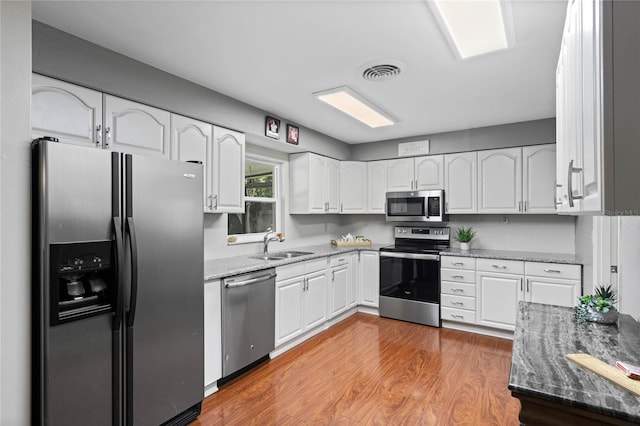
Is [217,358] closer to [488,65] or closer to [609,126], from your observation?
[609,126]

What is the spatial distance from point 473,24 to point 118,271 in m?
2.35

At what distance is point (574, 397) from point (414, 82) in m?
2.35

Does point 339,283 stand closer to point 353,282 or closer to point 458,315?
point 353,282

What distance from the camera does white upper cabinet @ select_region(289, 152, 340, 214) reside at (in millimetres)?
4238

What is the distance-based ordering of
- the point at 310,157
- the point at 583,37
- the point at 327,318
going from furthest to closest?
the point at 310,157 → the point at 327,318 → the point at 583,37

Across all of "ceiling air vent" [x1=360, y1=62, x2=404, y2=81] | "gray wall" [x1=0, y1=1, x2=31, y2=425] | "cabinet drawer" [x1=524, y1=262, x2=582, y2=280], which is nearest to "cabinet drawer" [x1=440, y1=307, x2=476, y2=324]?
"cabinet drawer" [x1=524, y1=262, x2=582, y2=280]

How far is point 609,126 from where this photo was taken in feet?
2.46

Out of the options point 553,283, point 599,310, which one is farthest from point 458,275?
point 599,310

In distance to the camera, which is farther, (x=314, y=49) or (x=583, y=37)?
(x=314, y=49)

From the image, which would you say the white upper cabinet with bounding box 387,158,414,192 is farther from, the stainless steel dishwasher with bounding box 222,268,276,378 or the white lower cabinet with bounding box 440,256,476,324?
the stainless steel dishwasher with bounding box 222,268,276,378

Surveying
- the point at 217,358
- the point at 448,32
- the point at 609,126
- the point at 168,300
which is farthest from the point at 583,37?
the point at 217,358

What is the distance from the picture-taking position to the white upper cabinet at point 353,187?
4.83 m

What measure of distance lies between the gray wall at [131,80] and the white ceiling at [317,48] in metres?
0.06

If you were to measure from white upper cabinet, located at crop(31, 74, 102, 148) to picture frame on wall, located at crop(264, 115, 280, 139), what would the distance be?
158 cm
